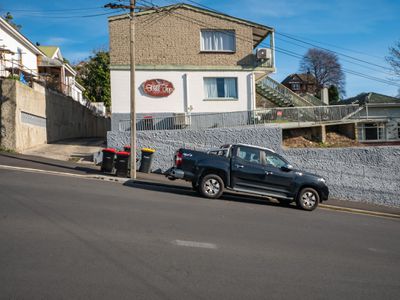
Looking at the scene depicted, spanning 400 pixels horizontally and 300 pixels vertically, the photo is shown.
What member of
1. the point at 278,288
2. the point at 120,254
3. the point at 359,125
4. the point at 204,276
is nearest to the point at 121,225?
the point at 120,254

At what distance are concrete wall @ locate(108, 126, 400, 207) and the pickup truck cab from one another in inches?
202

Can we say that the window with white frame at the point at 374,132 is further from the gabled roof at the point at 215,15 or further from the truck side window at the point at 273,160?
the truck side window at the point at 273,160

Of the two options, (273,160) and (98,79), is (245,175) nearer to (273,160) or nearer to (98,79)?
(273,160)

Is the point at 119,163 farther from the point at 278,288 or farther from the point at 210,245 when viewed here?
the point at 278,288

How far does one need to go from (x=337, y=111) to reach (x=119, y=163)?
1427 centimetres

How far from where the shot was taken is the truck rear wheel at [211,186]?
12258 millimetres

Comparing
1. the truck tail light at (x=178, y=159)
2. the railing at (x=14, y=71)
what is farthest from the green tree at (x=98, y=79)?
the truck tail light at (x=178, y=159)

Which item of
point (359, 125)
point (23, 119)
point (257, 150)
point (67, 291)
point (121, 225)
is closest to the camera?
point (67, 291)

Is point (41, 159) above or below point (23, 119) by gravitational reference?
below

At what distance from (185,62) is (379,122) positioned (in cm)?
1567

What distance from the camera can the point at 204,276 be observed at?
17.2 feet

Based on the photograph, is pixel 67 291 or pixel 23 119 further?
pixel 23 119

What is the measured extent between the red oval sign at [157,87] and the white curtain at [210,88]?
6.82ft

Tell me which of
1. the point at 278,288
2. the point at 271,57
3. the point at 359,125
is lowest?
the point at 278,288
